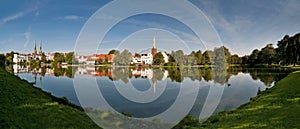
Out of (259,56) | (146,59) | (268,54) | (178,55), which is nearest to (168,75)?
(178,55)

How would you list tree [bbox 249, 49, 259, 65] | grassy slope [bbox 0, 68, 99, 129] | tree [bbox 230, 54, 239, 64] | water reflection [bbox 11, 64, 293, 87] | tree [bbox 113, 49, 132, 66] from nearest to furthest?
grassy slope [bbox 0, 68, 99, 129], tree [bbox 113, 49, 132, 66], water reflection [bbox 11, 64, 293, 87], tree [bbox 249, 49, 259, 65], tree [bbox 230, 54, 239, 64]

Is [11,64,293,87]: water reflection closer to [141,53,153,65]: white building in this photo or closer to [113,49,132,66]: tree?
[113,49,132,66]: tree

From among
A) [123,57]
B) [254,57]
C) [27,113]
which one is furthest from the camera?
[254,57]

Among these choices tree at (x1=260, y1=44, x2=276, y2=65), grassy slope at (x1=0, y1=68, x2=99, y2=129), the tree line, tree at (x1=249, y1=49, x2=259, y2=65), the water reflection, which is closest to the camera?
grassy slope at (x1=0, y1=68, x2=99, y2=129)

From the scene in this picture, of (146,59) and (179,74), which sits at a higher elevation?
(146,59)

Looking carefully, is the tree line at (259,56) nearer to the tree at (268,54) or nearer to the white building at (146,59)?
the tree at (268,54)

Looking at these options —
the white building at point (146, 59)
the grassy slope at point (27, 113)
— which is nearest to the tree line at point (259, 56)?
the white building at point (146, 59)

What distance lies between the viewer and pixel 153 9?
10.8 meters

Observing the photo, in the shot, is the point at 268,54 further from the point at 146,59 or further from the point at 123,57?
the point at 123,57

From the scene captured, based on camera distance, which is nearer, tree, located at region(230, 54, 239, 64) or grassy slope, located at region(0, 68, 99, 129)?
grassy slope, located at region(0, 68, 99, 129)

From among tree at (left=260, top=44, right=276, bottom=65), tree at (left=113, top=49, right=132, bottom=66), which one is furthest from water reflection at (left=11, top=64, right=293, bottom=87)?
tree at (left=260, top=44, right=276, bottom=65)

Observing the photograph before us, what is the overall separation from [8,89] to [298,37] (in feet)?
243

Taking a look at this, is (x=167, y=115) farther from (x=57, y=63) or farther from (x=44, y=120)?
(x=57, y=63)

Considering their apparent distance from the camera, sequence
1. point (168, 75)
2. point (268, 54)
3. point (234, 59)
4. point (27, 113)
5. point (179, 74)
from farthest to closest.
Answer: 1. point (234, 59)
2. point (268, 54)
3. point (179, 74)
4. point (168, 75)
5. point (27, 113)
